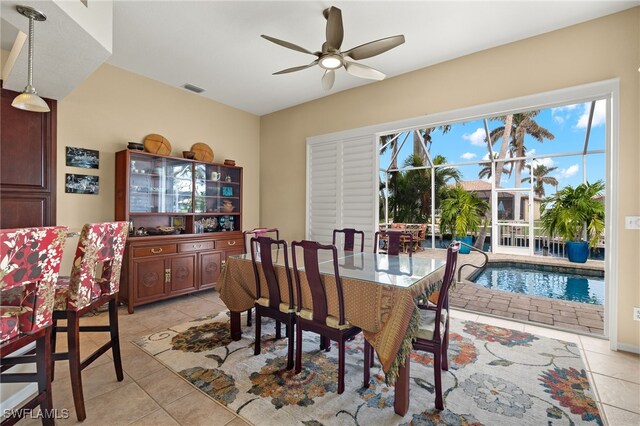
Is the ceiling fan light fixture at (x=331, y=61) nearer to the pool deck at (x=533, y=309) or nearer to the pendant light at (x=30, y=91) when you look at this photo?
the pendant light at (x=30, y=91)

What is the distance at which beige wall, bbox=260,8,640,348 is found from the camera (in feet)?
8.42

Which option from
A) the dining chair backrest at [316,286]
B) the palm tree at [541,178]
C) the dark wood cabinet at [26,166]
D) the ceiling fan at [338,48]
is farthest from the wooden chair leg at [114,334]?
the palm tree at [541,178]

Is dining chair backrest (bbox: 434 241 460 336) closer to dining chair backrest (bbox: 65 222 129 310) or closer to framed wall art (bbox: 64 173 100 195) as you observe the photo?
dining chair backrest (bbox: 65 222 129 310)

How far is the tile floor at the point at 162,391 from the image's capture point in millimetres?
1740

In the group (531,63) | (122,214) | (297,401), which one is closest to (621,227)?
(531,63)

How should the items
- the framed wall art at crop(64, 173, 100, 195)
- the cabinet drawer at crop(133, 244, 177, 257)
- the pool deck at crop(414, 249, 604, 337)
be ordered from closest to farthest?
the pool deck at crop(414, 249, 604, 337)
the framed wall art at crop(64, 173, 100, 195)
the cabinet drawer at crop(133, 244, 177, 257)

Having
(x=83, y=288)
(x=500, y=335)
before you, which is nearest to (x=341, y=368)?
(x=83, y=288)

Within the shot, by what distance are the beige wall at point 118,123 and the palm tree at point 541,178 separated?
7961mm

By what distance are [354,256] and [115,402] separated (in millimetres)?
2109

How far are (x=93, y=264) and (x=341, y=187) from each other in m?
3.26

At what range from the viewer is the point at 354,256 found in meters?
2.93

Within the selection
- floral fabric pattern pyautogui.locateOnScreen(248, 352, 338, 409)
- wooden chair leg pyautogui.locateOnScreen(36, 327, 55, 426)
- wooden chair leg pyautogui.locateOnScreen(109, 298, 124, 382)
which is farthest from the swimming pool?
wooden chair leg pyautogui.locateOnScreen(36, 327, 55, 426)

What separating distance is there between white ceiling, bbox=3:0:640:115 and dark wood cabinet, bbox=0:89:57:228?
1132 mm

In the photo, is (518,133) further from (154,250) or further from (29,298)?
(29,298)
